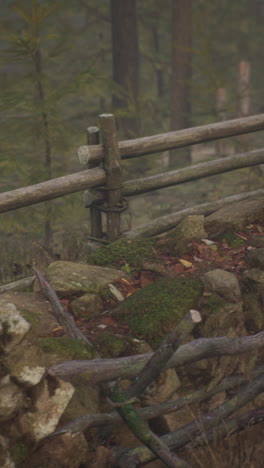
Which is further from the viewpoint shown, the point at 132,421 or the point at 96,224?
the point at 96,224

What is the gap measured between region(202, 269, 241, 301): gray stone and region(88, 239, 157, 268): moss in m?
0.70

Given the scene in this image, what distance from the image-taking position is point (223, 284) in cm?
399

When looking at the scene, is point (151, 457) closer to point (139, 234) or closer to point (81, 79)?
point (139, 234)

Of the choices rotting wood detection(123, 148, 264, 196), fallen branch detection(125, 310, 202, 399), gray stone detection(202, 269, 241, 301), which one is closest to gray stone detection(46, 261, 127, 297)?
gray stone detection(202, 269, 241, 301)

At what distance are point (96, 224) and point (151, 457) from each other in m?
3.07

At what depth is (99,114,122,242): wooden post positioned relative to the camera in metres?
5.23

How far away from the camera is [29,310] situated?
146 inches

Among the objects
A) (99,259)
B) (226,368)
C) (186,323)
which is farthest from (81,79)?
(186,323)

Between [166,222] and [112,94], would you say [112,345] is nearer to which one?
[166,222]

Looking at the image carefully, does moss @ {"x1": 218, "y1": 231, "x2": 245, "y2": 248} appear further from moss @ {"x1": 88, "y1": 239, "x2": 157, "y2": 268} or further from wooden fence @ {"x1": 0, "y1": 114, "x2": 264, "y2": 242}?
wooden fence @ {"x1": 0, "y1": 114, "x2": 264, "y2": 242}

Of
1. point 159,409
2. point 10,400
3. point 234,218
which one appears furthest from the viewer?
point 234,218

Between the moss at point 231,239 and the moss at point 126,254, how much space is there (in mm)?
655

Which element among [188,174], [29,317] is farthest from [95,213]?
[29,317]

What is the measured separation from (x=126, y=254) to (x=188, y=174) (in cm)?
196
